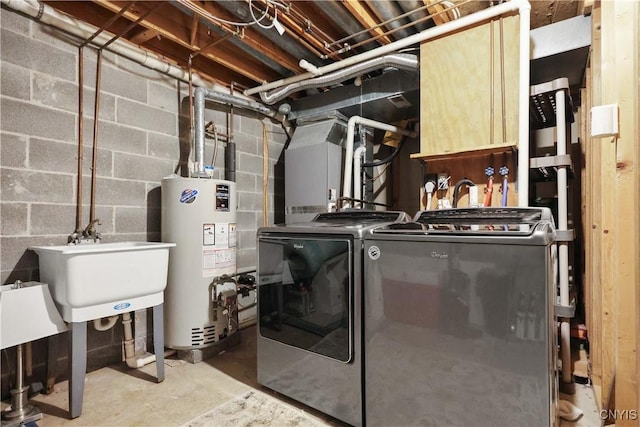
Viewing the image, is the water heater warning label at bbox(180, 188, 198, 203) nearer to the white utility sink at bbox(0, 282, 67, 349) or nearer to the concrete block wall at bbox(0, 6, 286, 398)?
the concrete block wall at bbox(0, 6, 286, 398)

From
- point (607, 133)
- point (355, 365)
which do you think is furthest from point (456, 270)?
point (607, 133)

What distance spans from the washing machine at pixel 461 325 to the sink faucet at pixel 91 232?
1.75 m

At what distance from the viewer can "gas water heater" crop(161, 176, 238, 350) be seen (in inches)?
89.4

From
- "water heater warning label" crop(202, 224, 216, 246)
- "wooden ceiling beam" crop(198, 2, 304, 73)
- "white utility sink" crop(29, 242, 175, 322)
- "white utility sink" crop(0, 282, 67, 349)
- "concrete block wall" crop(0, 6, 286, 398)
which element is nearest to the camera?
"white utility sink" crop(0, 282, 67, 349)

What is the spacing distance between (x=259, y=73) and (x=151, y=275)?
6.59 feet

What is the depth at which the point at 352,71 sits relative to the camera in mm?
2506

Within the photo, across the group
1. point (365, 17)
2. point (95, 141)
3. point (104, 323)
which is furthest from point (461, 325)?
point (95, 141)

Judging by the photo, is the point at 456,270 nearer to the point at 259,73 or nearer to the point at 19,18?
the point at 259,73

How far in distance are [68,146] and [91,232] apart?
0.56 metres

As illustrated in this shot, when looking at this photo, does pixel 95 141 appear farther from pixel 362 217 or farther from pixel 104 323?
pixel 362 217

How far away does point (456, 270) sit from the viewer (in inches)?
52.8

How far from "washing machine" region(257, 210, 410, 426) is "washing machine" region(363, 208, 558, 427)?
82 millimetres

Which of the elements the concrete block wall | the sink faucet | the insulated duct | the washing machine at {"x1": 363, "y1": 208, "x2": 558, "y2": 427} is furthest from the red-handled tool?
the sink faucet

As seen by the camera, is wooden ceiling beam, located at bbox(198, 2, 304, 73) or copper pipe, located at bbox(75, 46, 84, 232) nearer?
copper pipe, located at bbox(75, 46, 84, 232)
